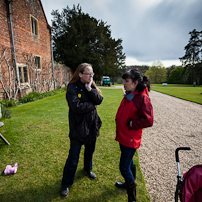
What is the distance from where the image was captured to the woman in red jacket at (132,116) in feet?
5.93

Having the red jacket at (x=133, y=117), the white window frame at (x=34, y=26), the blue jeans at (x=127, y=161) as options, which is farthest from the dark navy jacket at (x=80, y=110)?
the white window frame at (x=34, y=26)

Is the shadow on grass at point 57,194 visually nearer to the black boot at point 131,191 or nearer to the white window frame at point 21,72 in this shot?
the black boot at point 131,191

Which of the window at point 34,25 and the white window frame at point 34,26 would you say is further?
the window at point 34,25

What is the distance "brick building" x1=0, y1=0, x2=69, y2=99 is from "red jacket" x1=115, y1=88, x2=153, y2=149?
9607 mm

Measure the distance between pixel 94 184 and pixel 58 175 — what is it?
762mm

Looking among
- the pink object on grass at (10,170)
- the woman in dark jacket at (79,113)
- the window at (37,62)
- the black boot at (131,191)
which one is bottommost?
the pink object on grass at (10,170)

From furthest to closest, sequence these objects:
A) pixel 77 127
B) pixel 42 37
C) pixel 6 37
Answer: pixel 42 37 < pixel 6 37 < pixel 77 127

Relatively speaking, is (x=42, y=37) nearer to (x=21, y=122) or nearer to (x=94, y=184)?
(x=21, y=122)

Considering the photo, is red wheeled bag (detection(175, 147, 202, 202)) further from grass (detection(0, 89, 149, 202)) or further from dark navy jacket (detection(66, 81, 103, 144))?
dark navy jacket (detection(66, 81, 103, 144))

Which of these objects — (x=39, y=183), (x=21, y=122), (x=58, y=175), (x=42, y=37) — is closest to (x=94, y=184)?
(x=58, y=175)

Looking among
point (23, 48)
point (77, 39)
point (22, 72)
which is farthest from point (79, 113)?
point (77, 39)

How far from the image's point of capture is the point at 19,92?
10.4m

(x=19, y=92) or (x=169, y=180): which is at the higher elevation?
A: (x=19, y=92)

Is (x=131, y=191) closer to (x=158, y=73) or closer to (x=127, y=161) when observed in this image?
(x=127, y=161)
